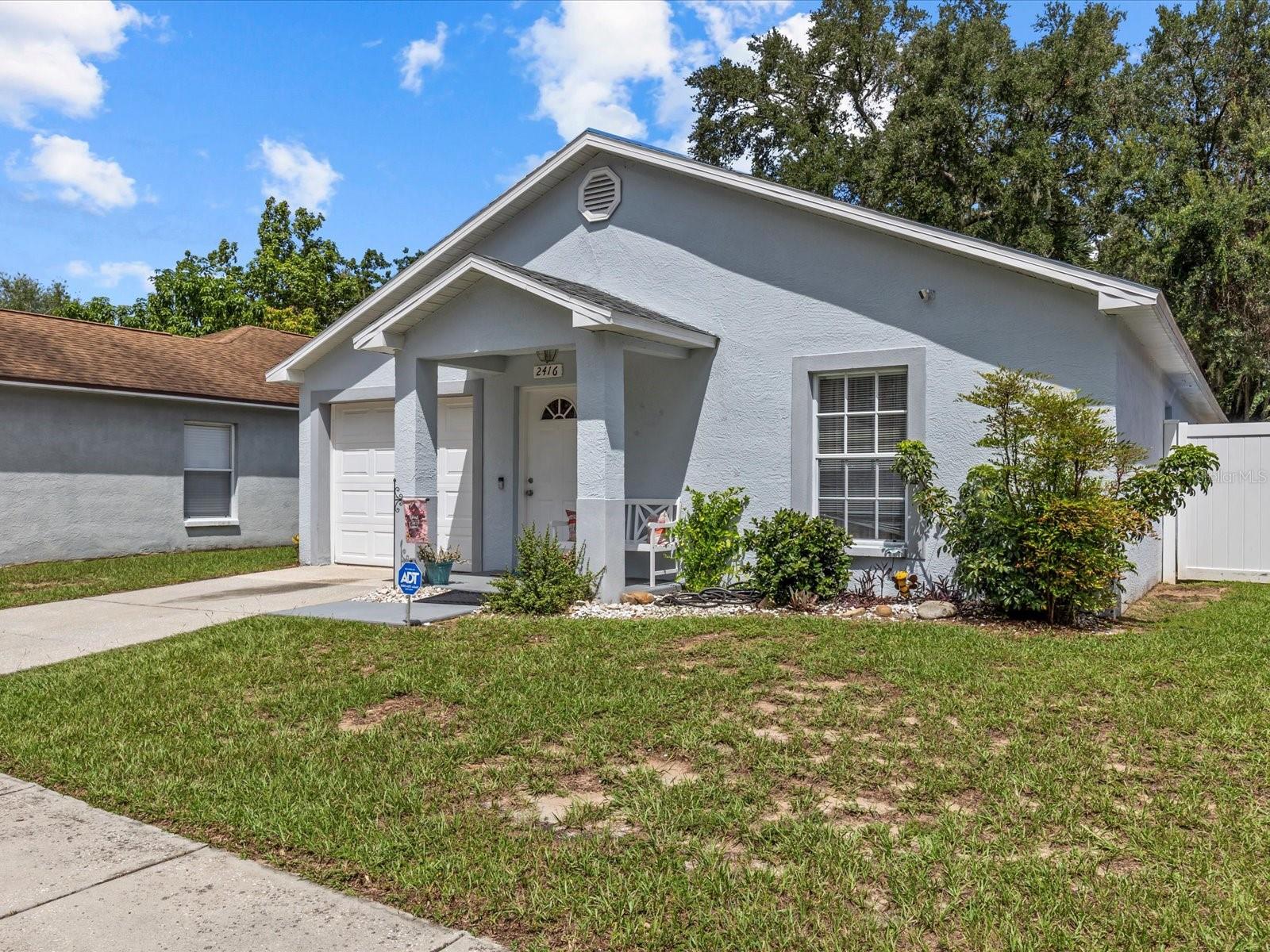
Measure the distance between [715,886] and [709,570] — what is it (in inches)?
279

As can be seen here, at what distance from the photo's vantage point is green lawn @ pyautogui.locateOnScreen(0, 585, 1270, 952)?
11.6 ft

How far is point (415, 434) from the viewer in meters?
11.6

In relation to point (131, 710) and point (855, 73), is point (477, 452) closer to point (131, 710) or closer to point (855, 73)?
point (131, 710)

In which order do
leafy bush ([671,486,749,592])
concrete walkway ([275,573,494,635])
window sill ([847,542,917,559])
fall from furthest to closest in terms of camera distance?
1. leafy bush ([671,486,749,592])
2. window sill ([847,542,917,559])
3. concrete walkway ([275,573,494,635])

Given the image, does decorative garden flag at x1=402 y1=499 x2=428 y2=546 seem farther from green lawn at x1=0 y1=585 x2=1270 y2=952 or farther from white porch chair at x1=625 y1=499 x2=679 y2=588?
green lawn at x1=0 y1=585 x2=1270 y2=952

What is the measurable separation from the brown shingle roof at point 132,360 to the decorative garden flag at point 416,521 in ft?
25.7

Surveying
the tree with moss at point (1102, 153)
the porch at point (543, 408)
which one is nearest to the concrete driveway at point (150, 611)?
the porch at point (543, 408)

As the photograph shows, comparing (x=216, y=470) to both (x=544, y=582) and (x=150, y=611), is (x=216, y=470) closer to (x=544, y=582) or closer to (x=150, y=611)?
(x=150, y=611)

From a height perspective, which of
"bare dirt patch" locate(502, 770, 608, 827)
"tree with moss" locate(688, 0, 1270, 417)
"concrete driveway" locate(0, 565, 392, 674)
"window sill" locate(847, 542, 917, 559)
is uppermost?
"tree with moss" locate(688, 0, 1270, 417)

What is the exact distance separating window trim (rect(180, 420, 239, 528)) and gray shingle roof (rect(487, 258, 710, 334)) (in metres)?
9.50

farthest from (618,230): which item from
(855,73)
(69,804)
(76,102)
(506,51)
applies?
(76,102)

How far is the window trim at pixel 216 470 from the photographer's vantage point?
1753cm

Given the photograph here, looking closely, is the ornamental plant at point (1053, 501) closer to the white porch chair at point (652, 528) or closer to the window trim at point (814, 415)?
the window trim at point (814, 415)

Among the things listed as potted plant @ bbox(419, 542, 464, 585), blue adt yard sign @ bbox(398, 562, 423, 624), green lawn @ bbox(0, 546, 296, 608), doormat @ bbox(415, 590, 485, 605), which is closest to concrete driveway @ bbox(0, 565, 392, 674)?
green lawn @ bbox(0, 546, 296, 608)
